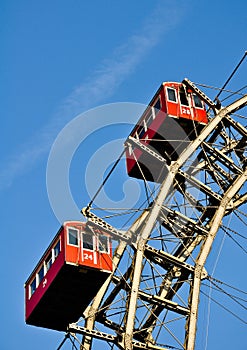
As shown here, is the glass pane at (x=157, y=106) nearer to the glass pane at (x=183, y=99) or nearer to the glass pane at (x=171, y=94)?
the glass pane at (x=171, y=94)

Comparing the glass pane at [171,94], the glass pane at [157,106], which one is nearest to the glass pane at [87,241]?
the glass pane at [157,106]

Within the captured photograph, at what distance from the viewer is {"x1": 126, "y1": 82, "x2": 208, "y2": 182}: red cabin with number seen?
4331cm

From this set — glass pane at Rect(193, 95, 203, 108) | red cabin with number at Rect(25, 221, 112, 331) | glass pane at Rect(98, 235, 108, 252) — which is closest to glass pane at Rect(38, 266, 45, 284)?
red cabin with number at Rect(25, 221, 112, 331)

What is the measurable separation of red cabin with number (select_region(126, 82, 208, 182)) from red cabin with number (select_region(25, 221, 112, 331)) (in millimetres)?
4716

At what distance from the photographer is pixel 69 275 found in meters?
38.9

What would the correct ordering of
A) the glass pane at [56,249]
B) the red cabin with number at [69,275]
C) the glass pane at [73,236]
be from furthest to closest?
the glass pane at [56,249] → the glass pane at [73,236] → the red cabin with number at [69,275]

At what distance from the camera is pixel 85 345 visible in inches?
1622

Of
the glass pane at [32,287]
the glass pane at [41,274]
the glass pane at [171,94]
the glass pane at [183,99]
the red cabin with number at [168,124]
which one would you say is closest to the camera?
the glass pane at [41,274]

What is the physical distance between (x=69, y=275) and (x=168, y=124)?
350 inches

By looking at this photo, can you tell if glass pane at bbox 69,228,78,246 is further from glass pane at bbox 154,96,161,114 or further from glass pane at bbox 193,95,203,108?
glass pane at bbox 193,95,203,108

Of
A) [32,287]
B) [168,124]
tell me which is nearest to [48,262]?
[32,287]

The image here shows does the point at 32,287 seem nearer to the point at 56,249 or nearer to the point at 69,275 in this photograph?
the point at 56,249

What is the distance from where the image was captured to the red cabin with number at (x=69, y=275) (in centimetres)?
3891

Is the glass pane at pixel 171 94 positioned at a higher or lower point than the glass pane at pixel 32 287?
higher
